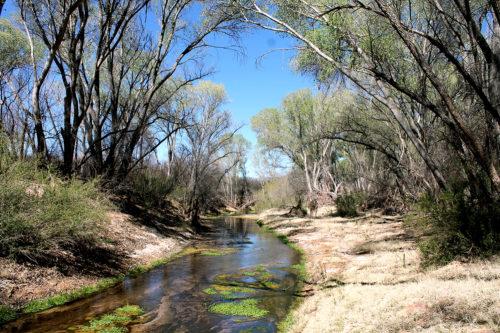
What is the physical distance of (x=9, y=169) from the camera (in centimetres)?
870

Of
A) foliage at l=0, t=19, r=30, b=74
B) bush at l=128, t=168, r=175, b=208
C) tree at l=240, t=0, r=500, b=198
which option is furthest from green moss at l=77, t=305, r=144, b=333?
foliage at l=0, t=19, r=30, b=74

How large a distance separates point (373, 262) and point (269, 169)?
50.5 metres

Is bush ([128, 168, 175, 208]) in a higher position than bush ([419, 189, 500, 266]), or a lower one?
higher

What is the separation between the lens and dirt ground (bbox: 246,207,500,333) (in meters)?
4.66

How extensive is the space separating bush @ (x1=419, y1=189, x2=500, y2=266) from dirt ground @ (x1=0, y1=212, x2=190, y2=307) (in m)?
7.83

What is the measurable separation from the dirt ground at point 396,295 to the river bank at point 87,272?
15.9ft

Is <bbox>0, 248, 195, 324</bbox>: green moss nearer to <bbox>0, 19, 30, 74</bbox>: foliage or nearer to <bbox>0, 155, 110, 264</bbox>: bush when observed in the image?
<bbox>0, 155, 110, 264</bbox>: bush

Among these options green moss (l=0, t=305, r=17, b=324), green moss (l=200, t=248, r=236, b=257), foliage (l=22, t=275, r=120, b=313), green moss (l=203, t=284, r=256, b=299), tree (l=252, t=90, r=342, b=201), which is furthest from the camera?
tree (l=252, t=90, r=342, b=201)

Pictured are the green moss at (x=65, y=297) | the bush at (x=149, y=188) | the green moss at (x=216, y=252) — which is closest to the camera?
the green moss at (x=65, y=297)

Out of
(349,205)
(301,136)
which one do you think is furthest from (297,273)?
(301,136)

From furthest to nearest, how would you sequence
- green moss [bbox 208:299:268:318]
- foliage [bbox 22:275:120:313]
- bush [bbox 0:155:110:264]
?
bush [bbox 0:155:110:264] < green moss [bbox 208:299:268:318] < foliage [bbox 22:275:120:313]

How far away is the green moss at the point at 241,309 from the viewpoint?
25.3ft

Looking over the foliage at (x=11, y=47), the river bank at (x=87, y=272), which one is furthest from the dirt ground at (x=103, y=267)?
the foliage at (x=11, y=47)

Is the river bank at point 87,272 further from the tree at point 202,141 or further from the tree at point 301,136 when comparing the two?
the tree at point 301,136
